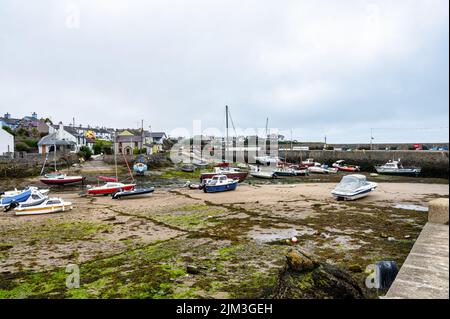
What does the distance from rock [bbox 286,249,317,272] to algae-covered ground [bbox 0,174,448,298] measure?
5.46 feet

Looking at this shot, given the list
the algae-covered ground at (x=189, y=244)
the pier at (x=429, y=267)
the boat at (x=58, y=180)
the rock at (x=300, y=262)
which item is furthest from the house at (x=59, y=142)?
the pier at (x=429, y=267)

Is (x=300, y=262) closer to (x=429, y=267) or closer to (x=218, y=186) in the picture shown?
(x=429, y=267)

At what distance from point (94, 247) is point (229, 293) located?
706cm

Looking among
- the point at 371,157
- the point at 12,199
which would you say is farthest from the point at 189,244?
the point at 371,157

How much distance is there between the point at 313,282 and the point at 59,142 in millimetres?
63820

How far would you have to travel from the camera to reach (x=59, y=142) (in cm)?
6056

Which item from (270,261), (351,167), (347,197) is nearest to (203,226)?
(270,261)

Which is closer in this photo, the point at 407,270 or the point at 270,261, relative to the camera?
the point at 407,270

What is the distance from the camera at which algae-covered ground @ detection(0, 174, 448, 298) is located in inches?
340

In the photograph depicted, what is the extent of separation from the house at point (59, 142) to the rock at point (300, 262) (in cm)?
5678

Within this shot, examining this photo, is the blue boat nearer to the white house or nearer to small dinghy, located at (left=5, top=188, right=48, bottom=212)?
small dinghy, located at (left=5, top=188, right=48, bottom=212)
